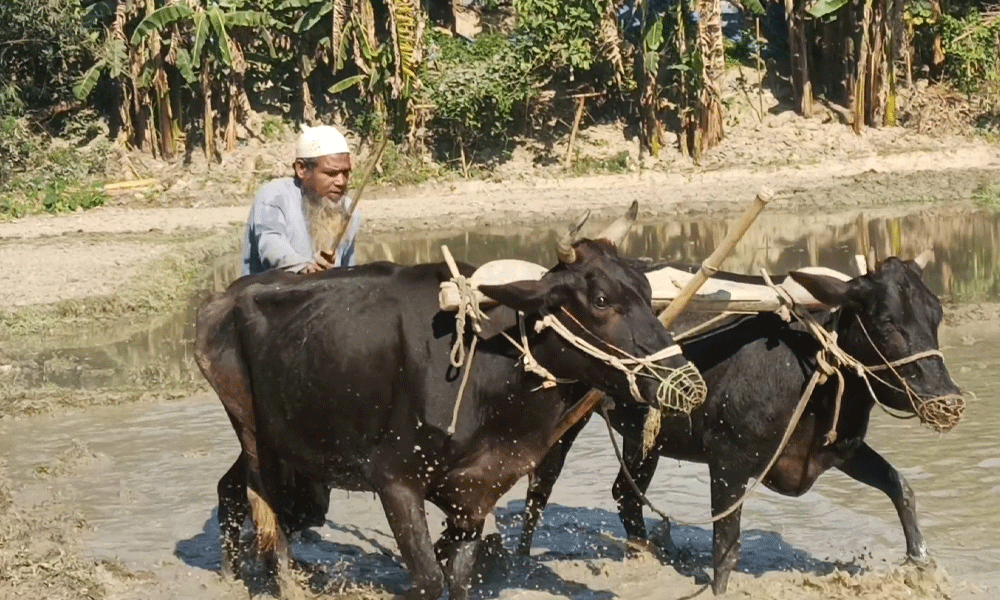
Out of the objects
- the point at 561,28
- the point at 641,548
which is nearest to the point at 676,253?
the point at 561,28

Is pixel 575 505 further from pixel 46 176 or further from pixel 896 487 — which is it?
pixel 46 176

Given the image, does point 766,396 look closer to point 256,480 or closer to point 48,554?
point 256,480

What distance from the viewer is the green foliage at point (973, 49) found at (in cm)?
3022

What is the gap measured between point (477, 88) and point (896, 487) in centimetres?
2185

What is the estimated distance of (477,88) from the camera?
93.7ft

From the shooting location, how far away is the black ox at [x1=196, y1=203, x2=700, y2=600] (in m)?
5.97

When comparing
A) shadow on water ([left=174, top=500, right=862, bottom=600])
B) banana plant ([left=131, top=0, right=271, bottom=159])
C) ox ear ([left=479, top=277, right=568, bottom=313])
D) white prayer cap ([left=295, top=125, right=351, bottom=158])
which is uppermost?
banana plant ([left=131, top=0, right=271, bottom=159])

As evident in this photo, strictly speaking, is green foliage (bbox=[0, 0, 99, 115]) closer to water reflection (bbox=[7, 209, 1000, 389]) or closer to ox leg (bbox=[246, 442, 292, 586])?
water reflection (bbox=[7, 209, 1000, 389])

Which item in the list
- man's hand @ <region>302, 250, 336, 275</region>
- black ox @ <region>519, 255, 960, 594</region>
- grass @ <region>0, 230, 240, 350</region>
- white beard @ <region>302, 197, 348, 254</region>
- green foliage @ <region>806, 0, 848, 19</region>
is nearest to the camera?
black ox @ <region>519, 255, 960, 594</region>

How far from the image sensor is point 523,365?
6.16m

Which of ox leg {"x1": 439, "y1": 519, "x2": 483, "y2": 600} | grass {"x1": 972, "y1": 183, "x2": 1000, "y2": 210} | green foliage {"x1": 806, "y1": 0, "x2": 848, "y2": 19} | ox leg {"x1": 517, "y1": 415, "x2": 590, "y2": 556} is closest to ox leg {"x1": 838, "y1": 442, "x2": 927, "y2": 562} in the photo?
ox leg {"x1": 517, "y1": 415, "x2": 590, "y2": 556}

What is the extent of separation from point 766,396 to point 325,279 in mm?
2082

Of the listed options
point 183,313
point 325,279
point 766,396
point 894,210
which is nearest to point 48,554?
point 325,279

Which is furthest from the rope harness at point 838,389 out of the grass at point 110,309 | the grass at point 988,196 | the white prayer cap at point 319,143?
the grass at point 988,196
